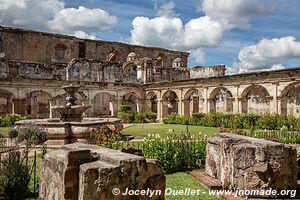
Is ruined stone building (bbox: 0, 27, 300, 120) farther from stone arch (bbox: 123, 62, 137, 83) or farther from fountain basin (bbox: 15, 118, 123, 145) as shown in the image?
fountain basin (bbox: 15, 118, 123, 145)

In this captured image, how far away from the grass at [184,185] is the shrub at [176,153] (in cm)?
36

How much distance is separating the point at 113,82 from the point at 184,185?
23206mm

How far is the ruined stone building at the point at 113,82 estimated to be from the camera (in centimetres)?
2325

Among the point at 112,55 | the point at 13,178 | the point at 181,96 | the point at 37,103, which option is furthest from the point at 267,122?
the point at 112,55

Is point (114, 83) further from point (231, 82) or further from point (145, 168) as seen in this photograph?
point (145, 168)

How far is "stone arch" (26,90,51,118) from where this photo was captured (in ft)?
103

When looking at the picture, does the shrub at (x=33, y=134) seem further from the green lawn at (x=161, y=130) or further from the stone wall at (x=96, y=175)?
the stone wall at (x=96, y=175)

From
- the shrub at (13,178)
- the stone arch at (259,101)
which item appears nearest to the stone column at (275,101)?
the stone arch at (259,101)

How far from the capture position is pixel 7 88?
24109 millimetres

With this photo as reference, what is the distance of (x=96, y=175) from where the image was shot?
373 cm

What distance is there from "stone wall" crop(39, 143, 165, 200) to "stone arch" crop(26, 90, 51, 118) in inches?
1093

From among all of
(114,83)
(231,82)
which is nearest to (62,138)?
(231,82)

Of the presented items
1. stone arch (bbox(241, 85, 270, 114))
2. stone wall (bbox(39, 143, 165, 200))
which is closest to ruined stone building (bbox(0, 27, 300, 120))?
stone arch (bbox(241, 85, 270, 114))

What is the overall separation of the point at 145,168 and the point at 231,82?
2036 centimetres
